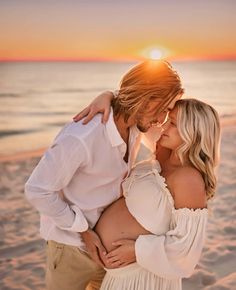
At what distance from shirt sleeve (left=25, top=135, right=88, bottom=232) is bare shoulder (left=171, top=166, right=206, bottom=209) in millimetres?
389

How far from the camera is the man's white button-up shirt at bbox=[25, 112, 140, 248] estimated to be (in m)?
2.23

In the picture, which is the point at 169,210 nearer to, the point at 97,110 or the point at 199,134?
the point at 199,134

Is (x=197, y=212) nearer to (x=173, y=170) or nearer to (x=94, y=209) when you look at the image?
(x=173, y=170)

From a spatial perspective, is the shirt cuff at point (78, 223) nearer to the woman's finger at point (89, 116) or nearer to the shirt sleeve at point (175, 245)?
the shirt sleeve at point (175, 245)

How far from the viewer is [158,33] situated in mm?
36156

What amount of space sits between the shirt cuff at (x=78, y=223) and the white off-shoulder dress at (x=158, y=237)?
0.20 meters

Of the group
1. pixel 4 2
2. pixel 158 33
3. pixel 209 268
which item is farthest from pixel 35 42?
pixel 209 268

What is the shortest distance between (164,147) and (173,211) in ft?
1.37

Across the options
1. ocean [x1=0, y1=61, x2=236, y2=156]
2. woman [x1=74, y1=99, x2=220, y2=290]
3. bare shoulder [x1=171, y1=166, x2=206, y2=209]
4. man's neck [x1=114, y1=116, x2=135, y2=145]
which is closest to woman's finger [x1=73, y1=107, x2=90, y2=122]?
man's neck [x1=114, y1=116, x2=135, y2=145]

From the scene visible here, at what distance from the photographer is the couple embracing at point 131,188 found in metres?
2.28

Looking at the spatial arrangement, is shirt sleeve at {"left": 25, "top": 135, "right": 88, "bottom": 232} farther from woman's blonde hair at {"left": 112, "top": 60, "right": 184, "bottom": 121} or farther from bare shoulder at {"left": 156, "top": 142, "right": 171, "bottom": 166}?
bare shoulder at {"left": 156, "top": 142, "right": 171, "bottom": 166}

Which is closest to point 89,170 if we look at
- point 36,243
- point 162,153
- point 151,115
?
point 151,115

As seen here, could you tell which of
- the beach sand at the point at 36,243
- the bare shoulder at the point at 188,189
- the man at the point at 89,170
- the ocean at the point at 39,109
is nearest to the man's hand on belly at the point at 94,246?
the man at the point at 89,170

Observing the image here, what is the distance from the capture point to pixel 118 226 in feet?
7.98
